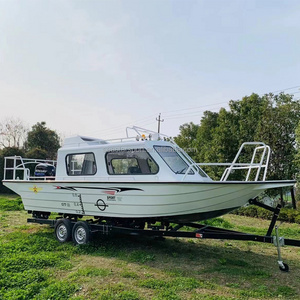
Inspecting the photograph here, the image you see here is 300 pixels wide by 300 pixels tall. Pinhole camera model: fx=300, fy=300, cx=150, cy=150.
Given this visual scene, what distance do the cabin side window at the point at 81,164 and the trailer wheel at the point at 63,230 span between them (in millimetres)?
1282

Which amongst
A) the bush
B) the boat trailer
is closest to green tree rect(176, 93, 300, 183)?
the boat trailer

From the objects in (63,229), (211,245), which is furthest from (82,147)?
(211,245)

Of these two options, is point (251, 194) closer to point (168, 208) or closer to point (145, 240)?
point (168, 208)

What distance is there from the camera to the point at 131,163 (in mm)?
7035

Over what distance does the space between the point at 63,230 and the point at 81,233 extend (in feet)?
2.38

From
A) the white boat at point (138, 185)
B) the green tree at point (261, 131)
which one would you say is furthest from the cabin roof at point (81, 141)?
the green tree at point (261, 131)

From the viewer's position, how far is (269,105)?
647 inches

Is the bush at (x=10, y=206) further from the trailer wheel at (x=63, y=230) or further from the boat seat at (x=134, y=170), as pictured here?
the boat seat at (x=134, y=170)

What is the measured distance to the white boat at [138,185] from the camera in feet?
19.5

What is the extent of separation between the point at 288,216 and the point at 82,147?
8.99 meters

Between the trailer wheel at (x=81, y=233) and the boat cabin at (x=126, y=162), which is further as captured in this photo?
the trailer wheel at (x=81, y=233)

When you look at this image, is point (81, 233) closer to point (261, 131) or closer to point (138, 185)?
point (138, 185)

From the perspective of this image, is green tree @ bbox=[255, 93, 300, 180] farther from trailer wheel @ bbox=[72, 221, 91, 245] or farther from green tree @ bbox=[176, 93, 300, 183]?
trailer wheel @ bbox=[72, 221, 91, 245]

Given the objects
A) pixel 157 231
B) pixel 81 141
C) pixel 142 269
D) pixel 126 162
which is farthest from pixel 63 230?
pixel 142 269
